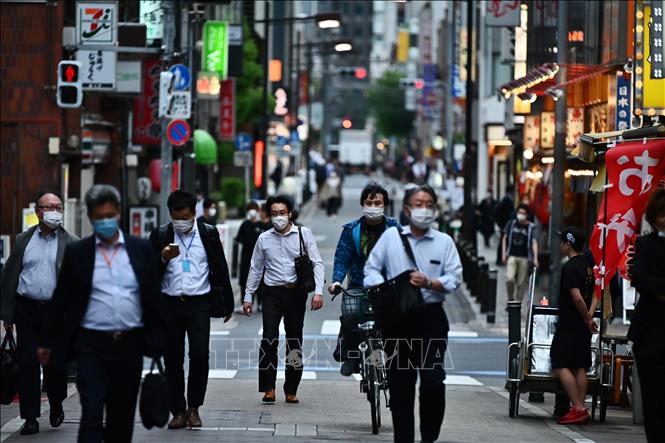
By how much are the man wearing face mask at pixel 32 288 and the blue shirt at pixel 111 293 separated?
10.2ft

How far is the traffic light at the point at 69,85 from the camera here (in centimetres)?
2369

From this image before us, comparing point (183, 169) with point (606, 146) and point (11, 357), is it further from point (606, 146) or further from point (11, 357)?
point (11, 357)

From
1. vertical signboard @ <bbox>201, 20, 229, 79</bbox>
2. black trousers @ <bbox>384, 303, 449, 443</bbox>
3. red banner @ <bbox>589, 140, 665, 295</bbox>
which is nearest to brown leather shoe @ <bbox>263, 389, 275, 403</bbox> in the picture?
red banner @ <bbox>589, 140, 665, 295</bbox>

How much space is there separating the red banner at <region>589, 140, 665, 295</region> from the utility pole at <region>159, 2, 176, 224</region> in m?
11.6

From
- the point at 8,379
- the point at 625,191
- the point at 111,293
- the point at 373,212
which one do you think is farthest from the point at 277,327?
the point at 111,293

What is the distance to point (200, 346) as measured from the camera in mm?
12273

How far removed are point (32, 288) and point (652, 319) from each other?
498 cm

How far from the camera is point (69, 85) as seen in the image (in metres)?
23.7

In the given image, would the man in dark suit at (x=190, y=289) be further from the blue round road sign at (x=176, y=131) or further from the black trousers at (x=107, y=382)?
the blue round road sign at (x=176, y=131)

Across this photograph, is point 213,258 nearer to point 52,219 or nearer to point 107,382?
point 52,219

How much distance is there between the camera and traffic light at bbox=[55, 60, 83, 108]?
23.7m

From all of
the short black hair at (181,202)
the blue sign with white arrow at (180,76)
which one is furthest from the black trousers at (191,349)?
the blue sign with white arrow at (180,76)

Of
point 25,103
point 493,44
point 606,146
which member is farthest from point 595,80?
point 493,44

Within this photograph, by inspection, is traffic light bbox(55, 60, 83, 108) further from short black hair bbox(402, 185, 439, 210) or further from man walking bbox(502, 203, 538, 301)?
short black hair bbox(402, 185, 439, 210)
